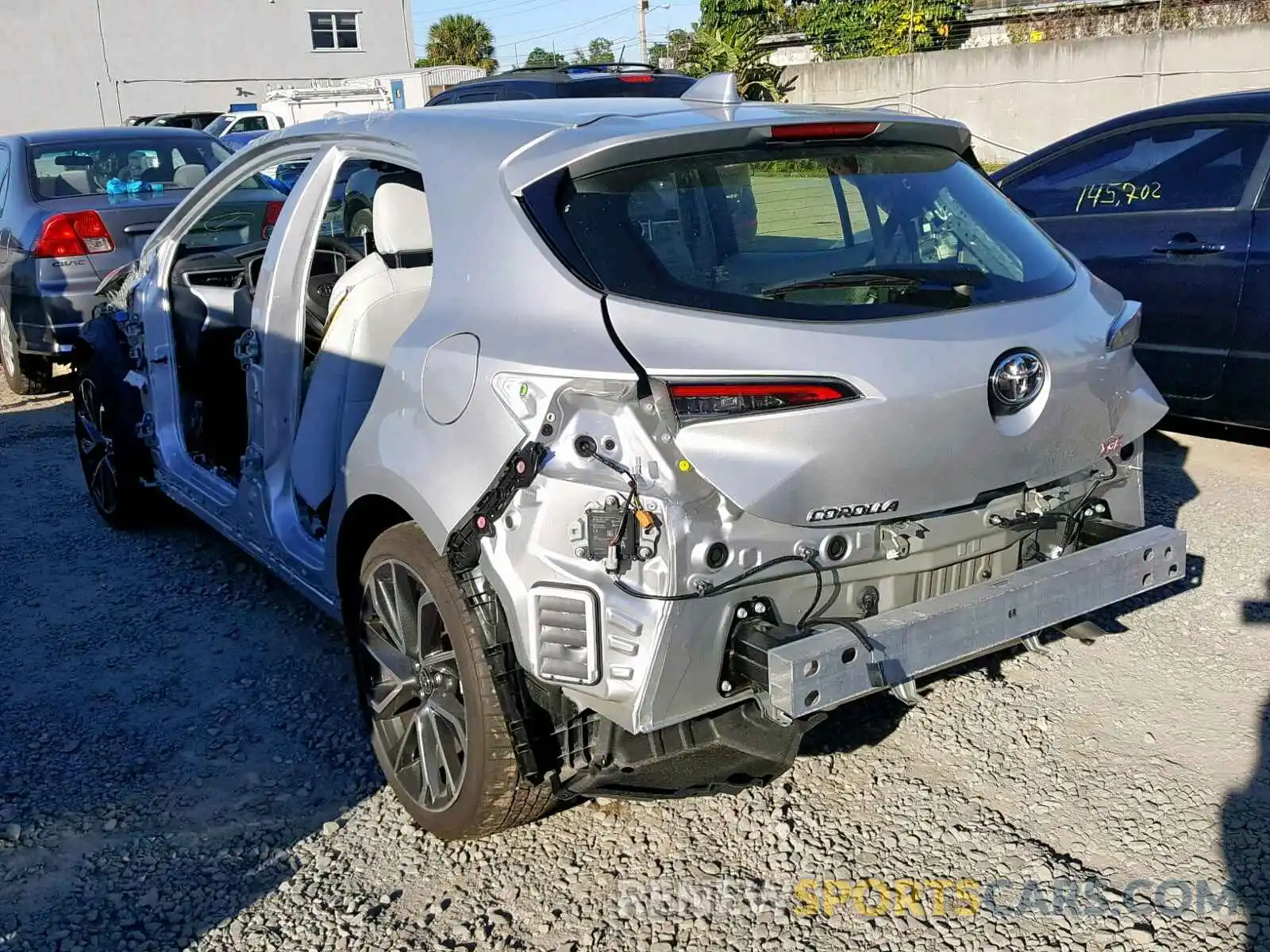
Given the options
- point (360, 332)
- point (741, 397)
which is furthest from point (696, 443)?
point (360, 332)

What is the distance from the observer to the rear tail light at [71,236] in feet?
25.8

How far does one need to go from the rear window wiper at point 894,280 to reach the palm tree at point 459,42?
5174 centimetres

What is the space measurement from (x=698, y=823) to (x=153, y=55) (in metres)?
35.3

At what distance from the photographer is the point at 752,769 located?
2701mm

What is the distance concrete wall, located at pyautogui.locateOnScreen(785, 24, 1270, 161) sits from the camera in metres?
18.5

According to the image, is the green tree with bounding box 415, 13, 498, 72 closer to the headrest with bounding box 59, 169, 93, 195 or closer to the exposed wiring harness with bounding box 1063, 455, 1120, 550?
the headrest with bounding box 59, 169, 93, 195

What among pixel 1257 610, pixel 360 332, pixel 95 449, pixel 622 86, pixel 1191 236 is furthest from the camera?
pixel 622 86

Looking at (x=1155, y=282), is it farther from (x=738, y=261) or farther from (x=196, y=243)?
(x=196, y=243)

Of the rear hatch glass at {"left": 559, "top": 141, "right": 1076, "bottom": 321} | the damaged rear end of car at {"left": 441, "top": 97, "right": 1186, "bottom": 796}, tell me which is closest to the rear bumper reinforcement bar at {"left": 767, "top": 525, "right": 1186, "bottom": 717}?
the damaged rear end of car at {"left": 441, "top": 97, "right": 1186, "bottom": 796}

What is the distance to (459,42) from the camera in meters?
51.7

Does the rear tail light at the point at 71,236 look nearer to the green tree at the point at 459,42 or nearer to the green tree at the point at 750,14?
the green tree at the point at 750,14

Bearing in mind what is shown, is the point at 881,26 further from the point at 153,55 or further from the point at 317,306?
the point at 317,306

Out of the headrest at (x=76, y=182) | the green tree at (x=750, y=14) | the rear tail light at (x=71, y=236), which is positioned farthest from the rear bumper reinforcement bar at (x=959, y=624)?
the green tree at (x=750, y=14)

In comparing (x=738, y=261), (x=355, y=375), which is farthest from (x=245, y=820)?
(x=738, y=261)
